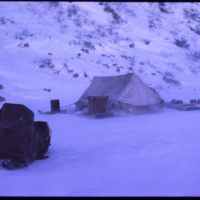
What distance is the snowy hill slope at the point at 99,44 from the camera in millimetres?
21562

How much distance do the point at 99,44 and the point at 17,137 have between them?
1944 cm

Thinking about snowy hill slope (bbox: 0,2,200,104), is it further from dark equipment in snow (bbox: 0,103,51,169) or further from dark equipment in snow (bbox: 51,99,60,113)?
dark equipment in snow (bbox: 0,103,51,169)

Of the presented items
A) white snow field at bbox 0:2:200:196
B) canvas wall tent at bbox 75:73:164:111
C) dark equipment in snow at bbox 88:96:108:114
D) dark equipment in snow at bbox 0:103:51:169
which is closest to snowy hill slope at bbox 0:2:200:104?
white snow field at bbox 0:2:200:196

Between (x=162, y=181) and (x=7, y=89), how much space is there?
490 inches

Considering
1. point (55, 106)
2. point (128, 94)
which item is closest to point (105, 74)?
point (128, 94)

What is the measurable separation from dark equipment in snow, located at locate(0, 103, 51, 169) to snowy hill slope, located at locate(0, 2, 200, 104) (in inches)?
395

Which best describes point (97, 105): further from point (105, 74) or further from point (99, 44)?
point (99, 44)

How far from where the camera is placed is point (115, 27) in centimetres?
2927

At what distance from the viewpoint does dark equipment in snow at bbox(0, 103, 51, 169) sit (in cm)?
720

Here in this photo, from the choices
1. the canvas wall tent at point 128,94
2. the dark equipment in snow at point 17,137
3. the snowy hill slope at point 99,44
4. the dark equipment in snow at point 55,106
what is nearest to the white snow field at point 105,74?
the snowy hill slope at point 99,44

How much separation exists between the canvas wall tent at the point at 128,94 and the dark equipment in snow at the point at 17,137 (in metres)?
6.39

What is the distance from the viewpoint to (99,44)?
26.2 meters

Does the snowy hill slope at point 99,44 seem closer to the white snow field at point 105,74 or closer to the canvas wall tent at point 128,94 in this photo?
the white snow field at point 105,74

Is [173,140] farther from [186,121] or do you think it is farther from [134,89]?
[134,89]
